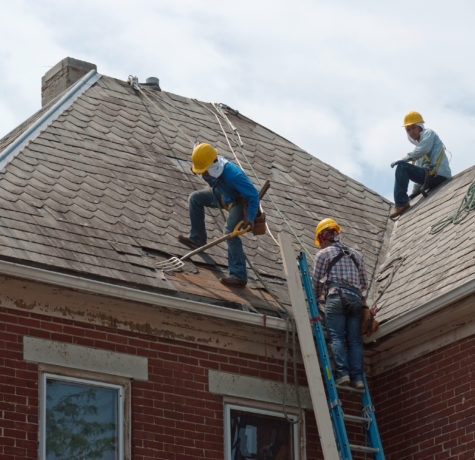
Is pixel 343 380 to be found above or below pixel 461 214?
below

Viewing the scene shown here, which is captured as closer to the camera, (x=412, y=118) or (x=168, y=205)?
(x=168, y=205)

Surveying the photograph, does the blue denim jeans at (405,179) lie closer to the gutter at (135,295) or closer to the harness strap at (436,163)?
the harness strap at (436,163)

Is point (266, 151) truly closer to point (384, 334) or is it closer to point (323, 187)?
point (323, 187)

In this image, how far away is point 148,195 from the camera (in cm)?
1389

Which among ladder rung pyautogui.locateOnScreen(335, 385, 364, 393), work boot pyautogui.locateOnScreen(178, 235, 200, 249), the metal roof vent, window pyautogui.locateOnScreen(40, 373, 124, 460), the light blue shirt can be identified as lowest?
window pyautogui.locateOnScreen(40, 373, 124, 460)

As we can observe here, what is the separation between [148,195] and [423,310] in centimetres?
350

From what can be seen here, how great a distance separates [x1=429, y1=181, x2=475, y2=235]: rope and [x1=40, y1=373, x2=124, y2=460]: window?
4.72 metres

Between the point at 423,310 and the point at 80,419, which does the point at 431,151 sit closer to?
the point at 423,310

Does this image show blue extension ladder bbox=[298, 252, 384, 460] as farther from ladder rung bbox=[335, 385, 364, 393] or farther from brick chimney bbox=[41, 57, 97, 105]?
brick chimney bbox=[41, 57, 97, 105]

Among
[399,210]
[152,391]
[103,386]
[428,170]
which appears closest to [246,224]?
[152,391]

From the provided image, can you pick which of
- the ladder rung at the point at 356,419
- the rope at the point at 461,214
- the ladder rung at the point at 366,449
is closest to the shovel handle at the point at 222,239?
the ladder rung at the point at 356,419

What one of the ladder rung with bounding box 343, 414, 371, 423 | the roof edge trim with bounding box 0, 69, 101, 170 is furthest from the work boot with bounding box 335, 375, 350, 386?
the roof edge trim with bounding box 0, 69, 101, 170

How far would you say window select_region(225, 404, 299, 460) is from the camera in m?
11.9

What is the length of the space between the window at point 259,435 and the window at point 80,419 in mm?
1160
